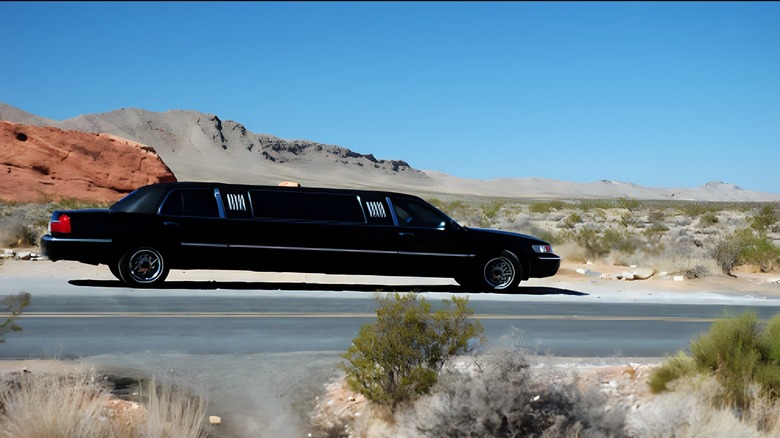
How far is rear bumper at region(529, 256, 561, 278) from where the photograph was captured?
56.7ft

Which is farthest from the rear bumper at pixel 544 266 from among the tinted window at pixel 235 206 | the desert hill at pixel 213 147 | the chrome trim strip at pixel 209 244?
the desert hill at pixel 213 147

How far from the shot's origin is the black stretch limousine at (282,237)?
1582 cm

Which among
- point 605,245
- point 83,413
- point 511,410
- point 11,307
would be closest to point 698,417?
point 511,410

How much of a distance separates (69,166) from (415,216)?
37.2 metres

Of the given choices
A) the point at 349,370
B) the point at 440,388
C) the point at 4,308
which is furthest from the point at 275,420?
the point at 4,308

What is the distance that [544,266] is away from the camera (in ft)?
56.9

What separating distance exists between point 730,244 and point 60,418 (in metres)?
21.8

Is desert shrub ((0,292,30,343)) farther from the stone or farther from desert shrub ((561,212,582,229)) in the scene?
desert shrub ((561,212,582,229))

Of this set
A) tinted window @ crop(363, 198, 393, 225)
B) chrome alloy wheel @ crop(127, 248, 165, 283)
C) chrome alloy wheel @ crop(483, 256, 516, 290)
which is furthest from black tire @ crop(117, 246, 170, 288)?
chrome alloy wheel @ crop(483, 256, 516, 290)

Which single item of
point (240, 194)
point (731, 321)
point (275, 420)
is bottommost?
point (275, 420)

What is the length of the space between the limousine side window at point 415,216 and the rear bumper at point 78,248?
197 inches

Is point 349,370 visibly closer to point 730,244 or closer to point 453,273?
point 453,273

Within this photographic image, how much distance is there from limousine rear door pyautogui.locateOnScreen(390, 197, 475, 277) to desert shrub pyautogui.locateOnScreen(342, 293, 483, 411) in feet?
26.8

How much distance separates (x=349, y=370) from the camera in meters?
8.38
